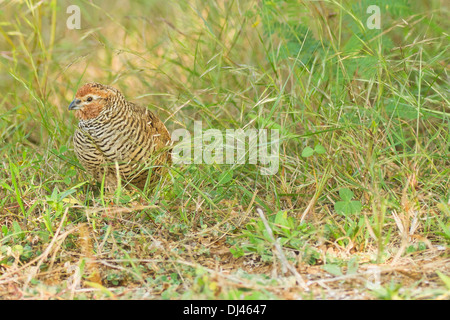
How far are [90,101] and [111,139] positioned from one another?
331 mm

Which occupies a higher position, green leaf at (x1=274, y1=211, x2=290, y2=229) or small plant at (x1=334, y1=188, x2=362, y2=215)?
small plant at (x1=334, y1=188, x2=362, y2=215)

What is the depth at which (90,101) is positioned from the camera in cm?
390

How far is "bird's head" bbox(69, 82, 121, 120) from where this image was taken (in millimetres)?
3877

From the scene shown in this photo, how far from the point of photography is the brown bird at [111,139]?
379 centimetres

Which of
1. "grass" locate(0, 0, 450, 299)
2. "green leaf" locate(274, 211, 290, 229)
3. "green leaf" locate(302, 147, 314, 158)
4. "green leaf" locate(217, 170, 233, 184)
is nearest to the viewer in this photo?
"grass" locate(0, 0, 450, 299)

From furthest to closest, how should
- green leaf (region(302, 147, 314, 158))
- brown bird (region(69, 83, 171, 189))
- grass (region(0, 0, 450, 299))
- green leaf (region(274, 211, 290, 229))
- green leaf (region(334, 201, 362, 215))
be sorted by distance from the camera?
brown bird (region(69, 83, 171, 189)), green leaf (region(302, 147, 314, 158)), green leaf (region(334, 201, 362, 215)), green leaf (region(274, 211, 290, 229)), grass (region(0, 0, 450, 299))

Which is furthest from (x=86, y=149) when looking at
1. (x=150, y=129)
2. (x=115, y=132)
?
(x=150, y=129)

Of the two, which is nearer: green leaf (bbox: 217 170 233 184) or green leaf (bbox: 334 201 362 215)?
green leaf (bbox: 334 201 362 215)

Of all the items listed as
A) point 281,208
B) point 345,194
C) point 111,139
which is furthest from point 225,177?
point 111,139

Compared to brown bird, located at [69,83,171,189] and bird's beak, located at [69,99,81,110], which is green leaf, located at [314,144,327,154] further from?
bird's beak, located at [69,99,81,110]

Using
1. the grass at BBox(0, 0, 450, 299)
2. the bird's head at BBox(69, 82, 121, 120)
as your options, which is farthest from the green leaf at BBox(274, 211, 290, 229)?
the bird's head at BBox(69, 82, 121, 120)

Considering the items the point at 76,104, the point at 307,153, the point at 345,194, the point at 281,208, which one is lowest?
the point at 281,208

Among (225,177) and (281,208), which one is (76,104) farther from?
(281,208)

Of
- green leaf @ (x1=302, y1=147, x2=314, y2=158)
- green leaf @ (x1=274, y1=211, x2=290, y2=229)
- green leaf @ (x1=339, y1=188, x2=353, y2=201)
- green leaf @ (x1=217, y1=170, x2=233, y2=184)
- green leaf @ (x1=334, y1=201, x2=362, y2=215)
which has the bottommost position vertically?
green leaf @ (x1=274, y1=211, x2=290, y2=229)
